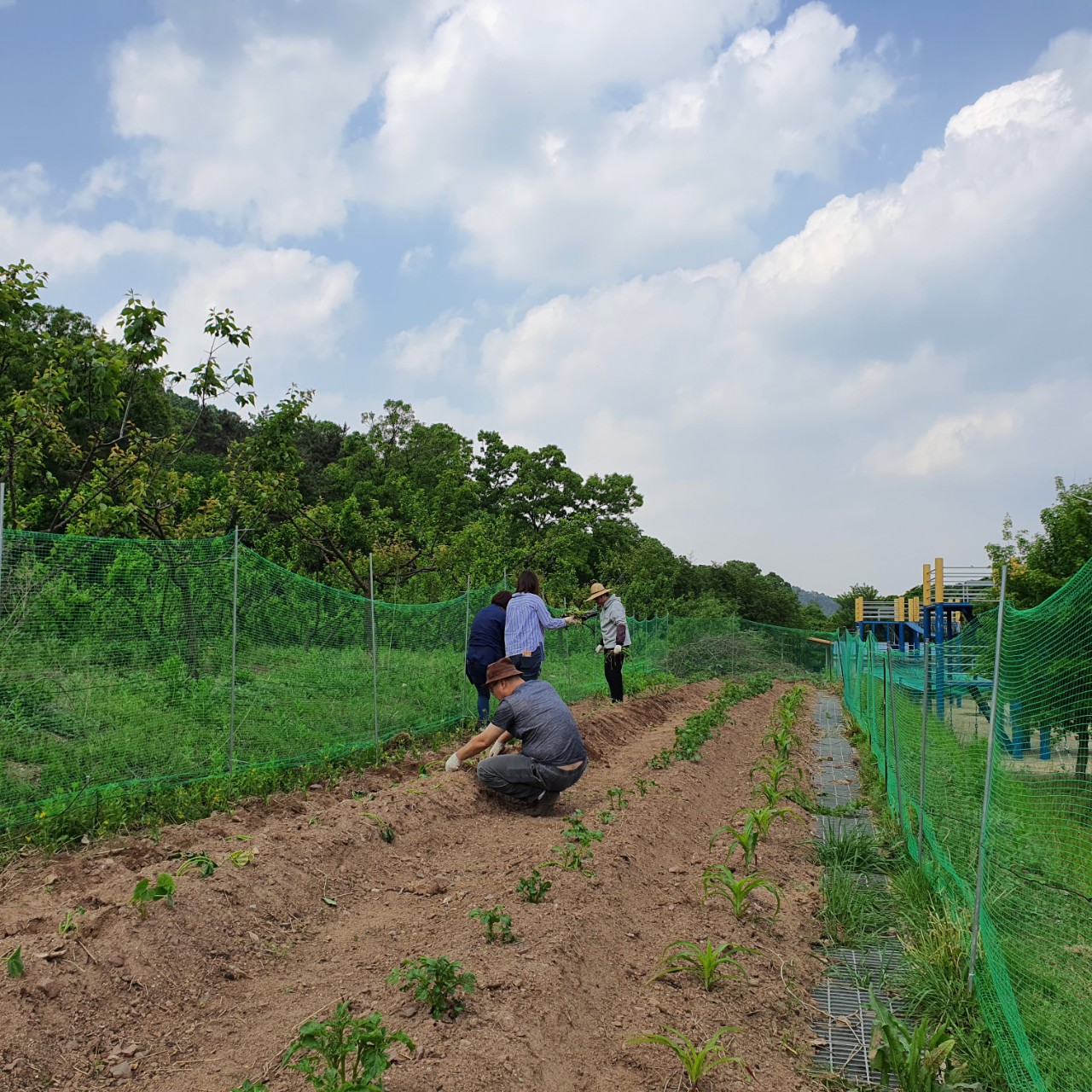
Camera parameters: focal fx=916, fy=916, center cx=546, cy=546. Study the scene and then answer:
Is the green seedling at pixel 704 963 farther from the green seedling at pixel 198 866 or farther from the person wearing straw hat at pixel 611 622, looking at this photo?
the person wearing straw hat at pixel 611 622

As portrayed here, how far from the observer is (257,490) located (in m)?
11.0

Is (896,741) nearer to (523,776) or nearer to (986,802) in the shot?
(523,776)

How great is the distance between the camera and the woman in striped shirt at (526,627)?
8508mm

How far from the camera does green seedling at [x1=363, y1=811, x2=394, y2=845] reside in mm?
5930

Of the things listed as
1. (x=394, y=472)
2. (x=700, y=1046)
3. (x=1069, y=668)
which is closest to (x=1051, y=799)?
(x=1069, y=668)

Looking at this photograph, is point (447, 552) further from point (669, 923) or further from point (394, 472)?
point (394, 472)

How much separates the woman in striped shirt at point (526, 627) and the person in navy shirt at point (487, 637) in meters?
0.15

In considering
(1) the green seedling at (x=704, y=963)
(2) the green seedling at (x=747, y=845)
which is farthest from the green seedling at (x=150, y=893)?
(2) the green seedling at (x=747, y=845)

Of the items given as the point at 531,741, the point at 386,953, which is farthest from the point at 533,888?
the point at 531,741

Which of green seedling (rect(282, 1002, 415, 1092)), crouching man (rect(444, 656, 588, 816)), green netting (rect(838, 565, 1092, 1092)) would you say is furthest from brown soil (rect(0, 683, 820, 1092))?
green netting (rect(838, 565, 1092, 1092))

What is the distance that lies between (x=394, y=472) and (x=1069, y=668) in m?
31.7

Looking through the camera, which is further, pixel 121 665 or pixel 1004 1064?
pixel 121 665

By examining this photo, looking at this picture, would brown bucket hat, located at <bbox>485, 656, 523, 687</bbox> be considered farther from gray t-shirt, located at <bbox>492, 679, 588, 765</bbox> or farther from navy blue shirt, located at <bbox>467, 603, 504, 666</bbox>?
navy blue shirt, located at <bbox>467, 603, 504, 666</bbox>

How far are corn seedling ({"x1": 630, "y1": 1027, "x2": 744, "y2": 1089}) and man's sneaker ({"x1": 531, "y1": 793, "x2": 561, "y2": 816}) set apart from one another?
338 cm
